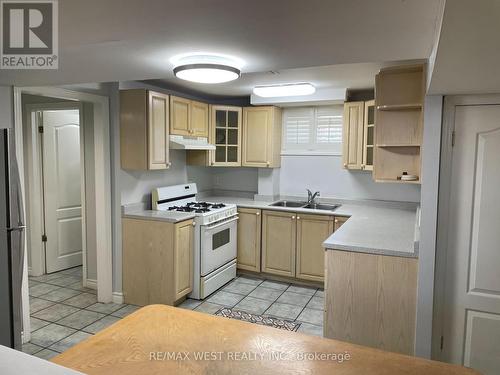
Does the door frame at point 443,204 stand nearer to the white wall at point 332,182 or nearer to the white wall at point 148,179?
the white wall at point 332,182

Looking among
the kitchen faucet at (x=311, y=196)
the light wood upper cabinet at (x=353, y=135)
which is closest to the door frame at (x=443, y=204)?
the light wood upper cabinet at (x=353, y=135)

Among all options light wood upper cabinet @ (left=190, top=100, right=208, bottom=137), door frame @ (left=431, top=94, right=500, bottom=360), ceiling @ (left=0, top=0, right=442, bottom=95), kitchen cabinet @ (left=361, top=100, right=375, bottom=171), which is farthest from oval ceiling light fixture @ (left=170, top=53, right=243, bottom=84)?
kitchen cabinet @ (left=361, top=100, right=375, bottom=171)

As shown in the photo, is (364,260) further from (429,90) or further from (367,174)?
(367,174)

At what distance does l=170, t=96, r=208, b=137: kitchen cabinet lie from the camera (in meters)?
3.90

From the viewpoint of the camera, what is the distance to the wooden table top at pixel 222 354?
47.3 inches

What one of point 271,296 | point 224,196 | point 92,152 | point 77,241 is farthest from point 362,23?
point 77,241

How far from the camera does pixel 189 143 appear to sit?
4020mm

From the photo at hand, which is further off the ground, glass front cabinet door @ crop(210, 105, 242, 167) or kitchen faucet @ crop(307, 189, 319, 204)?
glass front cabinet door @ crop(210, 105, 242, 167)

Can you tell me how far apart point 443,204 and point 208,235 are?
2316 millimetres

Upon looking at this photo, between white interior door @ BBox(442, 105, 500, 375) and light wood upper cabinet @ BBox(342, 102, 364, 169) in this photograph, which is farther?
light wood upper cabinet @ BBox(342, 102, 364, 169)

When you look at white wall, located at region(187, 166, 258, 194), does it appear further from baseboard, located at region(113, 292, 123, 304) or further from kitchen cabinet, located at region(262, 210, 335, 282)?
baseboard, located at region(113, 292, 123, 304)

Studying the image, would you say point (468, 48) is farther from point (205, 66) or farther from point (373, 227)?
point (373, 227)

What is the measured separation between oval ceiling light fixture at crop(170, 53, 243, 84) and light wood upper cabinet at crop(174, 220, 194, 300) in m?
1.71

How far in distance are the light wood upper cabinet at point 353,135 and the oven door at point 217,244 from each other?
5.02 feet
